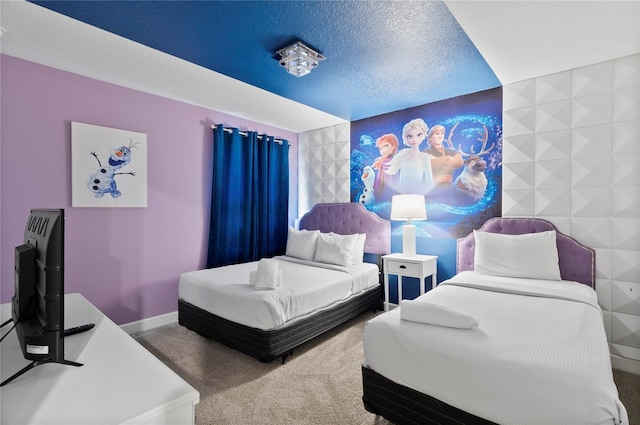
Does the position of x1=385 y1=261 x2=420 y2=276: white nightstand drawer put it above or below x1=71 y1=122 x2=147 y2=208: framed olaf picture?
below

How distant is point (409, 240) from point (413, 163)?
97 centimetres

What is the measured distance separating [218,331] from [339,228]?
2189mm

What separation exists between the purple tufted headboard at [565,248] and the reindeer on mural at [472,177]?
1.11 feet

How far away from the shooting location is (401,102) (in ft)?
12.1

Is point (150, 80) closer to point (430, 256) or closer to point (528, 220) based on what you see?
point (430, 256)

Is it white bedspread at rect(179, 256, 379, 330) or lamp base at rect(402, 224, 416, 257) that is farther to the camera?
lamp base at rect(402, 224, 416, 257)

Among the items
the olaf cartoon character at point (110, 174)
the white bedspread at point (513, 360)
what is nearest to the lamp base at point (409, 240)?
the white bedspread at point (513, 360)

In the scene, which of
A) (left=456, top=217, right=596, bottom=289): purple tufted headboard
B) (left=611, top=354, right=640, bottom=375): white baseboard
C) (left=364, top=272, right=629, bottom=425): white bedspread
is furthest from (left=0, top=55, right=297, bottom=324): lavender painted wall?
(left=611, top=354, right=640, bottom=375): white baseboard

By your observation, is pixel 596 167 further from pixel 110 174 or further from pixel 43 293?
pixel 110 174

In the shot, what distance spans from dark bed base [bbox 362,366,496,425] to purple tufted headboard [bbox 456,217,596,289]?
6.88ft

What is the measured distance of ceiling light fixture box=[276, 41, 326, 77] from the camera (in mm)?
2355

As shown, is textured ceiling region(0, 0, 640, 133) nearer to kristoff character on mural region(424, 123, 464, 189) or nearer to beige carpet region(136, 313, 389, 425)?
kristoff character on mural region(424, 123, 464, 189)

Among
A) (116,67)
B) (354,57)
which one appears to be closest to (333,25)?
(354,57)

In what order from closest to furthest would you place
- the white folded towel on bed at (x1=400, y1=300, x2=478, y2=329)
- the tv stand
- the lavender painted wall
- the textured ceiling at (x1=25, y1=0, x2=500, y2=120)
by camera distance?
the tv stand < the white folded towel on bed at (x1=400, y1=300, x2=478, y2=329) < the textured ceiling at (x1=25, y1=0, x2=500, y2=120) < the lavender painted wall
